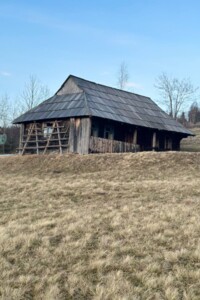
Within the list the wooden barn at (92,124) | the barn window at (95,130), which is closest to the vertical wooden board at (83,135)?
the wooden barn at (92,124)

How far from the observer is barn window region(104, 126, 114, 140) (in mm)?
28547

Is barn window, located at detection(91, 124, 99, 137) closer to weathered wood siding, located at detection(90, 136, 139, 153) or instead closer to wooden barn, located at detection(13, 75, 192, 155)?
wooden barn, located at detection(13, 75, 192, 155)

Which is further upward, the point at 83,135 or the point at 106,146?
the point at 83,135

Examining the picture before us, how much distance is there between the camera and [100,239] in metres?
8.32

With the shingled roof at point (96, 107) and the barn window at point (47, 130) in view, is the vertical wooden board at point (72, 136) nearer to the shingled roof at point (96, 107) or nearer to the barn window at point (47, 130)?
the shingled roof at point (96, 107)

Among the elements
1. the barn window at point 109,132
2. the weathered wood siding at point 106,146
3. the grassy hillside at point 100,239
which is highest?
the barn window at point 109,132

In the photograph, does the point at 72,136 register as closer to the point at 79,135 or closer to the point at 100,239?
the point at 79,135

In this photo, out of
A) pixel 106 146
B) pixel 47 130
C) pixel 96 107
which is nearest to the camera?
pixel 106 146

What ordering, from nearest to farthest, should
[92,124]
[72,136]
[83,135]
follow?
[83,135]
[72,136]
[92,124]

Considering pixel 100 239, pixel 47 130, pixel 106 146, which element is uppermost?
pixel 47 130

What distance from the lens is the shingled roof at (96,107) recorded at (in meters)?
26.8

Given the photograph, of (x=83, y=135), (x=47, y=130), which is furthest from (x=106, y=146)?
(x=47, y=130)

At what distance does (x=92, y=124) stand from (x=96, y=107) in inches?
49.0

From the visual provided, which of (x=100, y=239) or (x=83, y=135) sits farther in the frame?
(x=83, y=135)
